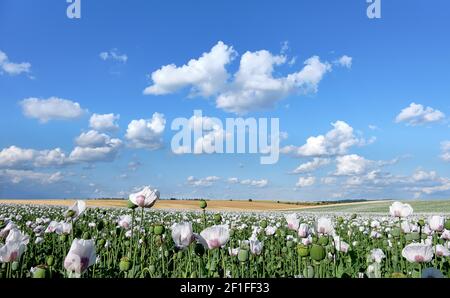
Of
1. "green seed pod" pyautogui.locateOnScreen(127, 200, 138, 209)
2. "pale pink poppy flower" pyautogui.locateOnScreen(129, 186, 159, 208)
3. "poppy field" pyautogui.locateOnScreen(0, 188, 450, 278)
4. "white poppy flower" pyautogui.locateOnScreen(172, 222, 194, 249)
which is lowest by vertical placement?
"poppy field" pyautogui.locateOnScreen(0, 188, 450, 278)

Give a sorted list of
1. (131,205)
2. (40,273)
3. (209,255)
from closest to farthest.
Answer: (40,273)
(131,205)
(209,255)

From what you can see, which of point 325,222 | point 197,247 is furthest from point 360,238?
point 197,247

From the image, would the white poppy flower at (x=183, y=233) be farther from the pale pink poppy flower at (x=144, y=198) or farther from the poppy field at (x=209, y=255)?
the pale pink poppy flower at (x=144, y=198)

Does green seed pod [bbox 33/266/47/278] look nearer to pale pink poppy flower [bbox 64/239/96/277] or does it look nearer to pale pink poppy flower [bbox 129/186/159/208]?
pale pink poppy flower [bbox 64/239/96/277]

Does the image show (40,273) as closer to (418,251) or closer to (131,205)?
(131,205)

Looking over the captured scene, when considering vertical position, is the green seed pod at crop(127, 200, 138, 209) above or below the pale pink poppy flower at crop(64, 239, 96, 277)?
above

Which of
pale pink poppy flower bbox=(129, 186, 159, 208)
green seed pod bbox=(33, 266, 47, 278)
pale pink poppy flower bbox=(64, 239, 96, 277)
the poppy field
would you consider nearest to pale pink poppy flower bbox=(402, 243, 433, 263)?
the poppy field

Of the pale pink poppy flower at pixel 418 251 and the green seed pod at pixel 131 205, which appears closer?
the pale pink poppy flower at pixel 418 251

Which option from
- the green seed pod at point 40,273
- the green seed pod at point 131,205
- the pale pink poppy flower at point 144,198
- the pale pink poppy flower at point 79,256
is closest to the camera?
the pale pink poppy flower at point 79,256

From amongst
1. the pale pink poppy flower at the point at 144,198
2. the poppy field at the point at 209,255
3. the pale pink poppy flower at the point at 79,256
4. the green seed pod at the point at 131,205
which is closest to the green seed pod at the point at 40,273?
the poppy field at the point at 209,255

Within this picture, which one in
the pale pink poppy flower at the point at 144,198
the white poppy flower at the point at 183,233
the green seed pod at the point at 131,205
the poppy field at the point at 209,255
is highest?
the pale pink poppy flower at the point at 144,198

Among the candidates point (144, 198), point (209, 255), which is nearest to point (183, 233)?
point (144, 198)
